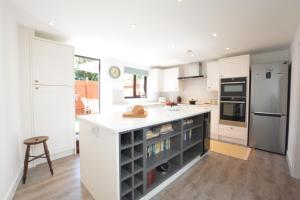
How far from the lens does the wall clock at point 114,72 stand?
4.23 meters

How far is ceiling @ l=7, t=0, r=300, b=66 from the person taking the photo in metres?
1.72

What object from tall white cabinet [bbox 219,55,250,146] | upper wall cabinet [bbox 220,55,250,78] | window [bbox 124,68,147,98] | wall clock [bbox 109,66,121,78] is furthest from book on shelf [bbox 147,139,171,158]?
window [bbox 124,68,147,98]

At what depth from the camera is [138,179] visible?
1577 millimetres

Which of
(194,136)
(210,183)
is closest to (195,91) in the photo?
(194,136)

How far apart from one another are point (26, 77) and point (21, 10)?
100cm

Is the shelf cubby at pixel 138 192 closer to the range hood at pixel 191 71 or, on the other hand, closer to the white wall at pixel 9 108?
the white wall at pixel 9 108

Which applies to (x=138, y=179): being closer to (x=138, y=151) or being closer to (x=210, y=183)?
(x=138, y=151)

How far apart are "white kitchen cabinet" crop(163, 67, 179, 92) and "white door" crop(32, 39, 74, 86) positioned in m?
3.43

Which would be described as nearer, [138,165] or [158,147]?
[138,165]

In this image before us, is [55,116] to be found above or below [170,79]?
below

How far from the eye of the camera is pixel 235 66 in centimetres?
361


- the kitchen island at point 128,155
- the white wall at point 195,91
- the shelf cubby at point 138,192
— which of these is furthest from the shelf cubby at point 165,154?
the white wall at point 195,91

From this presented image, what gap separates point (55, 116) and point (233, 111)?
4.01m

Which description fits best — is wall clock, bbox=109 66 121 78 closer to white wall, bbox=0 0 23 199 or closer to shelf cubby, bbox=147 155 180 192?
white wall, bbox=0 0 23 199
